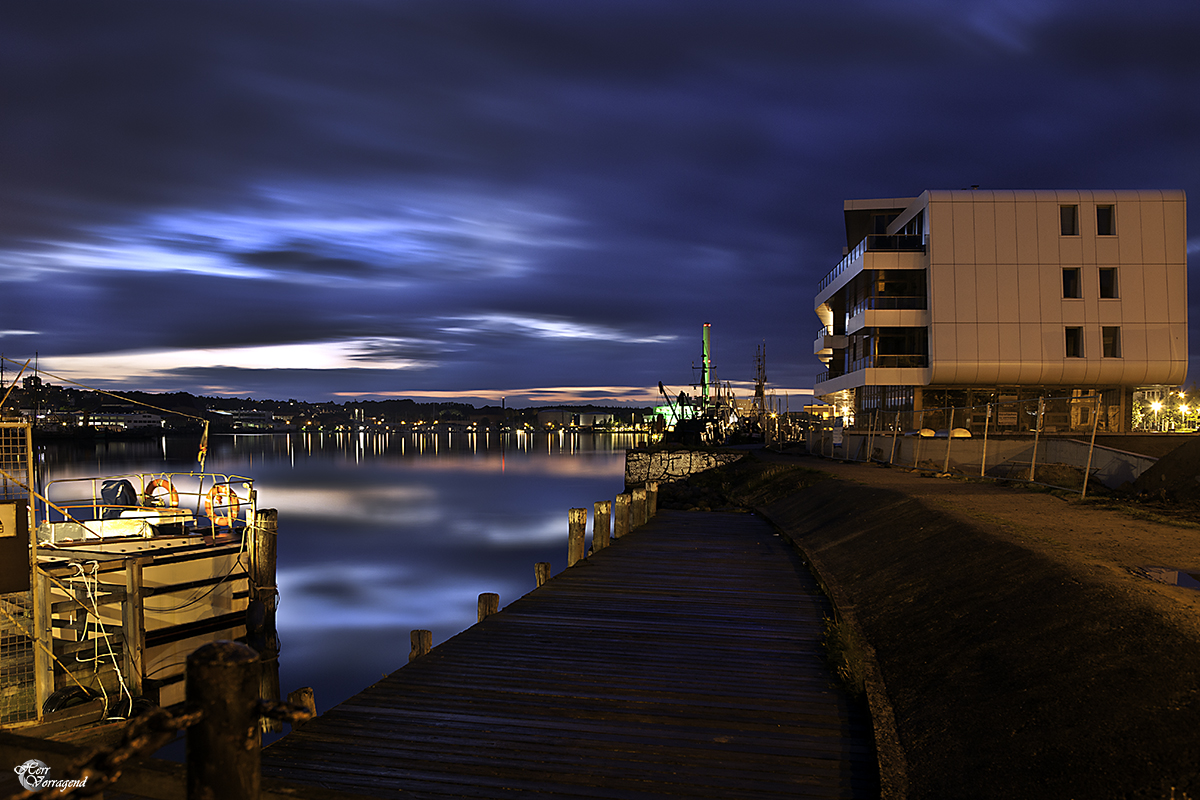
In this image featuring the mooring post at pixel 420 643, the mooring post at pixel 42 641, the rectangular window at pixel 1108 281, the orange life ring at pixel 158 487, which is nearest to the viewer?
the mooring post at pixel 420 643

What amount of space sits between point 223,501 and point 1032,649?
17986mm

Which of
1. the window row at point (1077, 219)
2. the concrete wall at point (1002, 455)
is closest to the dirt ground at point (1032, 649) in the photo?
the concrete wall at point (1002, 455)

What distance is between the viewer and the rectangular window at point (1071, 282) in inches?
1875

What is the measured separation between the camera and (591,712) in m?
8.22

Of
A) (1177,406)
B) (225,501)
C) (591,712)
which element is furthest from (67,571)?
(1177,406)

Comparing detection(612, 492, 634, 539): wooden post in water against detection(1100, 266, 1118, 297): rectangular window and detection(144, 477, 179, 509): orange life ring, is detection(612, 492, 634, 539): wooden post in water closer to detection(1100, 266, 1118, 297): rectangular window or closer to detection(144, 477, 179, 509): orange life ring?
detection(144, 477, 179, 509): orange life ring

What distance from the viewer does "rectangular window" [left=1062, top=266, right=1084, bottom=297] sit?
4762cm

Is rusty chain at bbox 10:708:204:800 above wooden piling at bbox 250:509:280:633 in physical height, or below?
above

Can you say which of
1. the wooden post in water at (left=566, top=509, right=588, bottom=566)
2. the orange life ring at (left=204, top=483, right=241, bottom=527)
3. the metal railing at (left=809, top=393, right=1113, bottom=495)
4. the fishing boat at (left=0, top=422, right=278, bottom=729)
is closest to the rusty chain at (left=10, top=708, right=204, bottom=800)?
the fishing boat at (left=0, top=422, right=278, bottom=729)

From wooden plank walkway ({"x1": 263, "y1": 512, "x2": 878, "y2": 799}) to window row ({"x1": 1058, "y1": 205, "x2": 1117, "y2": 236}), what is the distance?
45869mm

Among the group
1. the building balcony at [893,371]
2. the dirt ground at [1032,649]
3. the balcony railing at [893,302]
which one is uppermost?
the balcony railing at [893,302]

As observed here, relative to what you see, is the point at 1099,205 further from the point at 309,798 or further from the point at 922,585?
the point at 309,798

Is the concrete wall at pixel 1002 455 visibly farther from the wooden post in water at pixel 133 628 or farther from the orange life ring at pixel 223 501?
the wooden post in water at pixel 133 628

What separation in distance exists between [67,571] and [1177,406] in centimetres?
6145
